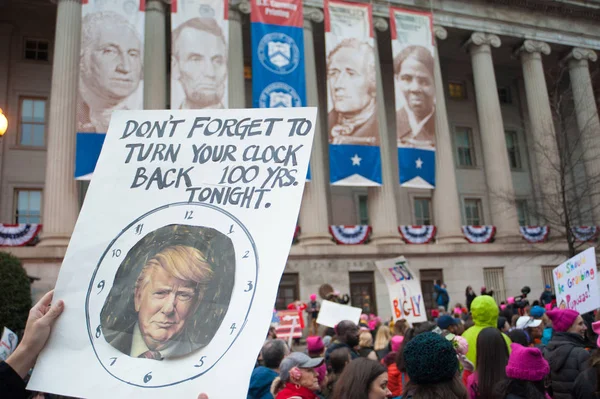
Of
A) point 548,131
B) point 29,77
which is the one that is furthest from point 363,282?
point 29,77

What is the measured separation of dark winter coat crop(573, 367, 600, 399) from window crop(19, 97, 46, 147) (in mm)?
25019

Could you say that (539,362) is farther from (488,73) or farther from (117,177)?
(488,73)

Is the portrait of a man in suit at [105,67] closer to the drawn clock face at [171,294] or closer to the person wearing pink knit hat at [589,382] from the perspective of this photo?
the drawn clock face at [171,294]

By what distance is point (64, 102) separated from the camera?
20859 millimetres

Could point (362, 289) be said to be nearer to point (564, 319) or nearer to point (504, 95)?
point (504, 95)

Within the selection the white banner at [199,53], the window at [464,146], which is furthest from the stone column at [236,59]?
the window at [464,146]

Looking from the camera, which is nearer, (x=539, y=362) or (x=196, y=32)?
(x=539, y=362)

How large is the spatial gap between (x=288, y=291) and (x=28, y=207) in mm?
12205

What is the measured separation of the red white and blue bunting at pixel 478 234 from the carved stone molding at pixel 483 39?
31.0 feet

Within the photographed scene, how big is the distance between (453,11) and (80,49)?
17549 millimetres

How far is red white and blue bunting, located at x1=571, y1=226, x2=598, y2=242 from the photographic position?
2544 cm

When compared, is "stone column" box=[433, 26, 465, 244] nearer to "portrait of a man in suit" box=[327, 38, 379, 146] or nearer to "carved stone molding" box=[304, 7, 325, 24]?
"portrait of a man in suit" box=[327, 38, 379, 146]

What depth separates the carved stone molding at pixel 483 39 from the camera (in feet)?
90.1

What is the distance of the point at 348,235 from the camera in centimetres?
2362
